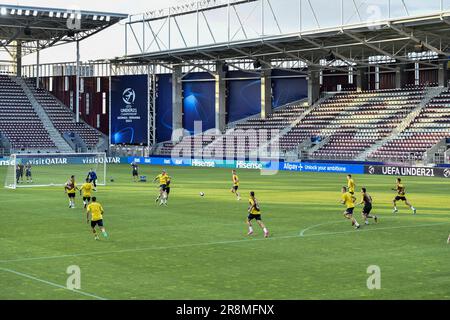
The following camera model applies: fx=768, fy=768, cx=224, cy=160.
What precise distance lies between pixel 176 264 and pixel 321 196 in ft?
76.0

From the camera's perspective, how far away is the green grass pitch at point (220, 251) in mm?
17906

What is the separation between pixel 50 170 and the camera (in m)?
71.2

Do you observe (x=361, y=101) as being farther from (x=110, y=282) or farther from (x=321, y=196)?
(x=110, y=282)

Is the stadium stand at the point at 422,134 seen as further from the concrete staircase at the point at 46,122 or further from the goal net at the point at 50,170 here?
the concrete staircase at the point at 46,122

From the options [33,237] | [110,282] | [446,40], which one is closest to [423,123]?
[446,40]

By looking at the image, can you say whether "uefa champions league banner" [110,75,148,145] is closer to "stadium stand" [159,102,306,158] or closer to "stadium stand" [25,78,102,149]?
"stadium stand" [25,78,102,149]

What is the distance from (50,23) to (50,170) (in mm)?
25147

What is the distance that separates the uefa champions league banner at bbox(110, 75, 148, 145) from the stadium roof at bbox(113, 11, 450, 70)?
364 cm

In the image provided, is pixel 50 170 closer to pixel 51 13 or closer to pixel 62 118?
pixel 51 13

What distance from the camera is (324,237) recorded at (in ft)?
86.9

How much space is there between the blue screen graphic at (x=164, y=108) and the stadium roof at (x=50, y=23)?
940cm

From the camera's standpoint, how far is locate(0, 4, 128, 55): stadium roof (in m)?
83.9

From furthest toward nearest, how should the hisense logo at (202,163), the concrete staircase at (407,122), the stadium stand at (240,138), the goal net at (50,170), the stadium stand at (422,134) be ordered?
1. the stadium stand at (240,138)
2. the hisense logo at (202,163)
3. the concrete staircase at (407,122)
4. the stadium stand at (422,134)
5. the goal net at (50,170)

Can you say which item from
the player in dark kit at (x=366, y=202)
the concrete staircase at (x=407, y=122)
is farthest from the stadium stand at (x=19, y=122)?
the player in dark kit at (x=366, y=202)
